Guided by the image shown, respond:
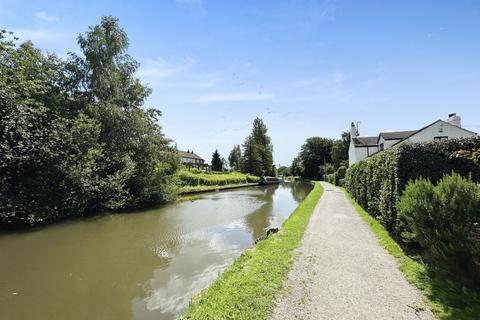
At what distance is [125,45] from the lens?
21.1 metres

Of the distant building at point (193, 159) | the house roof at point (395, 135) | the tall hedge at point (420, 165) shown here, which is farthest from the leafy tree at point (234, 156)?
the tall hedge at point (420, 165)

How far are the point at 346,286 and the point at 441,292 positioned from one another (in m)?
1.52

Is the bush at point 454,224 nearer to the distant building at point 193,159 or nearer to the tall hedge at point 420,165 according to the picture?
the tall hedge at point 420,165

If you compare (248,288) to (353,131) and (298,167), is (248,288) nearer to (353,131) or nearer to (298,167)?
(353,131)

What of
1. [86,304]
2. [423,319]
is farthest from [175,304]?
[423,319]

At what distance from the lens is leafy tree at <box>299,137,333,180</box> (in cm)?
7181

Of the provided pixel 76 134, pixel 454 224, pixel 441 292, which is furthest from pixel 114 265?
pixel 76 134

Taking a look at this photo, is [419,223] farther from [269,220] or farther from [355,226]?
[269,220]

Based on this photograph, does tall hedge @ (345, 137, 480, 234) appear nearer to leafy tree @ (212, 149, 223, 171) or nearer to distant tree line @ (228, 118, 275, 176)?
distant tree line @ (228, 118, 275, 176)

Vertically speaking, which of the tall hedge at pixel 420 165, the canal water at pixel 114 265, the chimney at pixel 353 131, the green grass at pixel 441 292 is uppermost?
the chimney at pixel 353 131

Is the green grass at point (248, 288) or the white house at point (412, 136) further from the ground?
the white house at point (412, 136)

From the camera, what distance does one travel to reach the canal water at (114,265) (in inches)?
221

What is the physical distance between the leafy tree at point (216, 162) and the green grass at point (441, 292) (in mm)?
65307

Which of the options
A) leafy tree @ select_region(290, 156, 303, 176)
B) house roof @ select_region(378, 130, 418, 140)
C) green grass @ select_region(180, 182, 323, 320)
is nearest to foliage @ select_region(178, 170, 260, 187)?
green grass @ select_region(180, 182, 323, 320)
